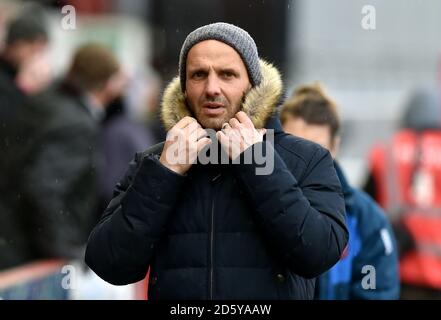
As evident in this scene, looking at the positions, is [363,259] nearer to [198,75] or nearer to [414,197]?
[198,75]

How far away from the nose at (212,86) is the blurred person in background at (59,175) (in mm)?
3491

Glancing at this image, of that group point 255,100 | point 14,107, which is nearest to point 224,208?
point 255,100

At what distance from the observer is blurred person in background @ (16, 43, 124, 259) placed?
7027mm

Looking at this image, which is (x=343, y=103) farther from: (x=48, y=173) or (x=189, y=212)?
(x=189, y=212)

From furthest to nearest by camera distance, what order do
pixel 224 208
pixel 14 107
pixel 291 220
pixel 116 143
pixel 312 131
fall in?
pixel 116 143
pixel 14 107
pixel 312 131
pixel 224 208
pixel 291 220

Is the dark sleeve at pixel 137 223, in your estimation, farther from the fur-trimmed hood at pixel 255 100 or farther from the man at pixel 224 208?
the fur-trimmed hood at pixel 255 100

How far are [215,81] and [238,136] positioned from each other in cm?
20

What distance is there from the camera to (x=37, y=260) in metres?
7.09

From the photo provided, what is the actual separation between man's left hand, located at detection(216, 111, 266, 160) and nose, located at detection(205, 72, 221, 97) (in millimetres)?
108

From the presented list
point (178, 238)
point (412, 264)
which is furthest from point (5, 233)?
point (178, 238)

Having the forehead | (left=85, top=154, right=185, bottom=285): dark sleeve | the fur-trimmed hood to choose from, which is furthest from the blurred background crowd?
(left=85, top=154, right=185, bottom=285): dark sleeve

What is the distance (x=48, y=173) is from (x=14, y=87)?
0.65 meters

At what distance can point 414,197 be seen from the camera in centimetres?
693

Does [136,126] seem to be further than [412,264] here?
Yes
